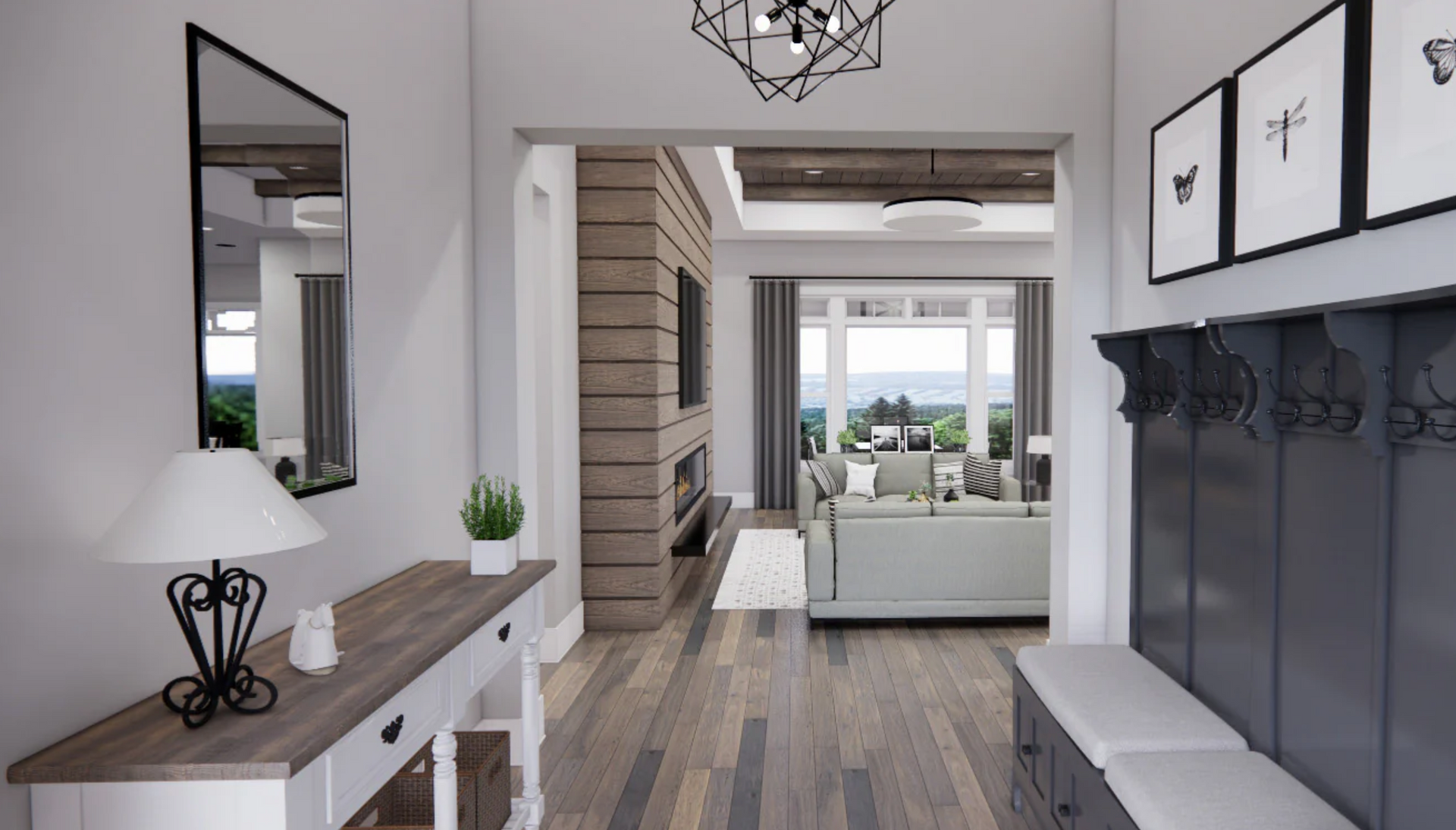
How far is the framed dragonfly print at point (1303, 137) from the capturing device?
67.7 inches

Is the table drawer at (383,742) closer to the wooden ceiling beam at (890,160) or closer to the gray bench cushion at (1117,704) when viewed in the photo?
the gray bench cushion at (1117,704)

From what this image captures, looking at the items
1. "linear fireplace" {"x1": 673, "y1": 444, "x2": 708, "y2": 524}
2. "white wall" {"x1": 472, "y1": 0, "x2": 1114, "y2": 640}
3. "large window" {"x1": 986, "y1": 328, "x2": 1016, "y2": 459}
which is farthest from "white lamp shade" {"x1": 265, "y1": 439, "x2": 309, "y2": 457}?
"large window" {"x1": 986, "y1": 328, "x2": 1016, "y2": 459}

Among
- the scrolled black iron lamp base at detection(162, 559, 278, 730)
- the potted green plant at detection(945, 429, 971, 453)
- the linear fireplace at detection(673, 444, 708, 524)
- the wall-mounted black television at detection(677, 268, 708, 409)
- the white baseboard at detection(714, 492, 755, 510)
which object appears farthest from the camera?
the white baseboard at detection(714, 492, 755, 510)

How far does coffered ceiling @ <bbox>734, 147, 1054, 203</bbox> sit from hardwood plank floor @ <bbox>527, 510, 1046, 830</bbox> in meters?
3.57

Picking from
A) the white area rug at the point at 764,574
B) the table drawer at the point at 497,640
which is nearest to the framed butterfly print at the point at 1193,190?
the table drawer at the point at 497,640

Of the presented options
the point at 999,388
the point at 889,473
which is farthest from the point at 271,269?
the point at 999,388

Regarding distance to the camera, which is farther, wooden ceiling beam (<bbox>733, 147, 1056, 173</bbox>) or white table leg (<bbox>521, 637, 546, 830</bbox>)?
wooden ceiling beam (<bbox>733, 147, 1056, 173</bbox>)

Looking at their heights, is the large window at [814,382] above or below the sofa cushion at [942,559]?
above

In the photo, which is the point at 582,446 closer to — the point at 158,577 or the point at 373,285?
the point at 373,285

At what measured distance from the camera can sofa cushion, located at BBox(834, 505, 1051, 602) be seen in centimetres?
448

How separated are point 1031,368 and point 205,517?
8513mm

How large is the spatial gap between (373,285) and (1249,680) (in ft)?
8.32

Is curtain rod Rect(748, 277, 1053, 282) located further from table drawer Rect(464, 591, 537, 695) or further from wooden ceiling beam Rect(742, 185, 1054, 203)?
table drawer Rect(464, 591, 537, 695)

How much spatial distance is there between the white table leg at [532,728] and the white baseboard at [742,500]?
252 inches
